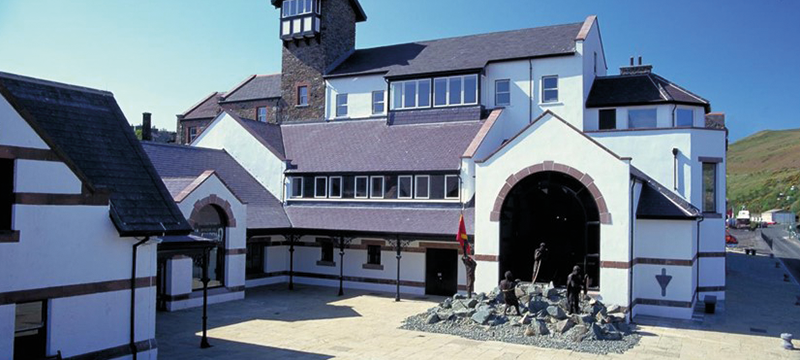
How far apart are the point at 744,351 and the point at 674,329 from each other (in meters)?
2.80

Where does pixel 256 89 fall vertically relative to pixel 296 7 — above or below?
below

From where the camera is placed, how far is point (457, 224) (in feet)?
76.5

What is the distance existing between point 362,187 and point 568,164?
35.3 ft

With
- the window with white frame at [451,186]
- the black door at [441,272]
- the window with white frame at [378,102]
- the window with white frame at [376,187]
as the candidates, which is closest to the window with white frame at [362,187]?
the window with white frame at [376,187]

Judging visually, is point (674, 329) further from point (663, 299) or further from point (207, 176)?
point (207, 176)

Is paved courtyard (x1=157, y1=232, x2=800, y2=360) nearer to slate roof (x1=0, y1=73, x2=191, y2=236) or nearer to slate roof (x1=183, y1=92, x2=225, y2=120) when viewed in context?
slate roof (x1=0, y1=73, x2=191, y2=236)

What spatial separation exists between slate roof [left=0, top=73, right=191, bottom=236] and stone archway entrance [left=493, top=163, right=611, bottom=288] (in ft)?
39.1

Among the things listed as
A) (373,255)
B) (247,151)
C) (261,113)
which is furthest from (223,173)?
(261,113)

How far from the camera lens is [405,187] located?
2627 cm

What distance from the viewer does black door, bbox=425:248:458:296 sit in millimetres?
24297

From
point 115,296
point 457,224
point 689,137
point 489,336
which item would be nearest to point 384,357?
point 489,336

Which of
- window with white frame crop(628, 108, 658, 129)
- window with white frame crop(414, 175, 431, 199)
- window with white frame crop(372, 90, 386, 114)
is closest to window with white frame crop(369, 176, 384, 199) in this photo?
window with white frame crop(414, 175, 431, 199)

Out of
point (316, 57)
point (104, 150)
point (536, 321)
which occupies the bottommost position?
point (536, 321)

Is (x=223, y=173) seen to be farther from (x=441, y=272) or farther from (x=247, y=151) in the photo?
(x=441, y=272)
